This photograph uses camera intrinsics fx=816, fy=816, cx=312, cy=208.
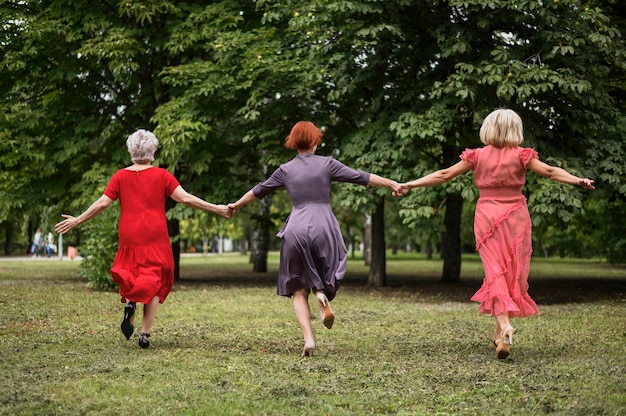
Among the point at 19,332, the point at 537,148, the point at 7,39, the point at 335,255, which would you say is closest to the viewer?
the point at 335,255

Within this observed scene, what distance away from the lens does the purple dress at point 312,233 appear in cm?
795

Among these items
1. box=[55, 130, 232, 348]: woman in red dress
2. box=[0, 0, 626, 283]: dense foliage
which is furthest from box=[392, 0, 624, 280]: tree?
box=[55, 130, 232, 348]: woman in red dress

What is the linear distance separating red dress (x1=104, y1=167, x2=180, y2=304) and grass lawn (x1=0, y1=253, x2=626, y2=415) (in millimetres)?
768

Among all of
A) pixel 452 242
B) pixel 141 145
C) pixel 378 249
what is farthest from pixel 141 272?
pixel 452 242

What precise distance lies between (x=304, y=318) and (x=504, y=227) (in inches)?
85.2

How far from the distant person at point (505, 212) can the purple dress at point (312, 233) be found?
127 cm

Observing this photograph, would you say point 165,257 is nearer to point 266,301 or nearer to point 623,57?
point 266,301

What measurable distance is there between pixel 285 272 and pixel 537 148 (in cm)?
869

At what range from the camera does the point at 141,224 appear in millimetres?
8508

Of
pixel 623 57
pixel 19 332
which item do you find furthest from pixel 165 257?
pixel 623 57

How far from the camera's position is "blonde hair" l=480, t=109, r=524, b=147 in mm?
8000

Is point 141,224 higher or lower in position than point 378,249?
higher

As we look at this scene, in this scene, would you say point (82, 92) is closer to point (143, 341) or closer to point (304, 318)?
point (143, 341)

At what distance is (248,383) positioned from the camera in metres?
6.31
